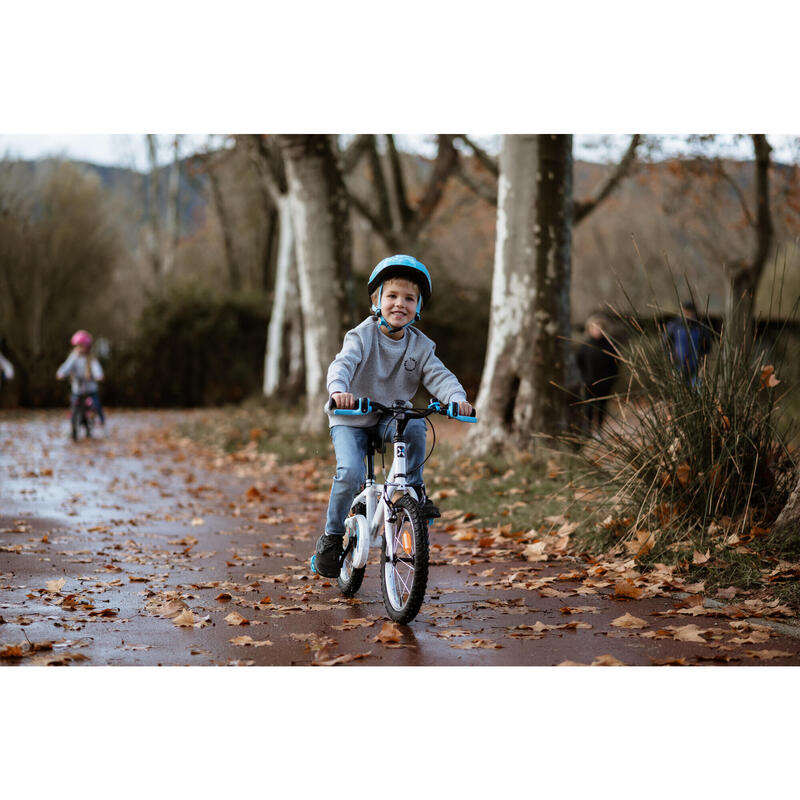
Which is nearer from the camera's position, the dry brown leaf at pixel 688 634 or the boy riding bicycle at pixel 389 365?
the dry brown leaf at pixel 688 634

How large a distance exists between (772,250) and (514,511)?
16464 mm

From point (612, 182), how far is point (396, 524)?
47.4 ft

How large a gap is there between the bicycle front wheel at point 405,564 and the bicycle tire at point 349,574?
1.35 feet

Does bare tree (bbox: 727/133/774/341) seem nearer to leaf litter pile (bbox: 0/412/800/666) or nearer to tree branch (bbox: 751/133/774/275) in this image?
tree branch (bbox: 751/133/774/275)

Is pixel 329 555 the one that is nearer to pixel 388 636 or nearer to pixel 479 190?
pixel 388 636

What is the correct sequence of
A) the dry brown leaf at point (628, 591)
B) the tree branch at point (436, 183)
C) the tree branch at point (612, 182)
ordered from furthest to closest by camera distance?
the tree branch at point (436, 183) < the tree branch at point (612, 182) < the dry brown leaf at point (628, 591)

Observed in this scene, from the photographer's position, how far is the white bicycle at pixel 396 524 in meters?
4.71

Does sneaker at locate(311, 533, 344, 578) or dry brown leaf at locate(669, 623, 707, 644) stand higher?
sneaker at locate(311, 533, 344, 578)

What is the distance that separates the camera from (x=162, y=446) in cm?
1622

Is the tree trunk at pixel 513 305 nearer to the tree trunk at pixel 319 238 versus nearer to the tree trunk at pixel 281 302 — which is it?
the tree trunk at pixel 319 238

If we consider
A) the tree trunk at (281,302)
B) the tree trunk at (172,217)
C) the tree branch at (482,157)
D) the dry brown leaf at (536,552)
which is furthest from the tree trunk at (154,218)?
the dry brown leaf at (536,552)

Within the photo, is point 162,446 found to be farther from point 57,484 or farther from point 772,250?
point 772,250

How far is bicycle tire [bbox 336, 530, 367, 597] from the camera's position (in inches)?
217

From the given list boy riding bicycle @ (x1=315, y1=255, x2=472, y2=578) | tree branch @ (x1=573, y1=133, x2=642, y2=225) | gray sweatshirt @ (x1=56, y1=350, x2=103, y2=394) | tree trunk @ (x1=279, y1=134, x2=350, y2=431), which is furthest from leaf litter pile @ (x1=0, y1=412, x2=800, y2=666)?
tree branch @ (x1=573, y1=133, x2=642, y2=225)
